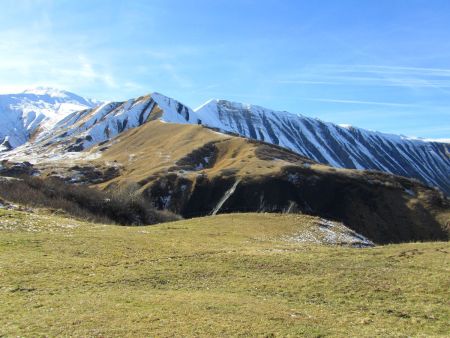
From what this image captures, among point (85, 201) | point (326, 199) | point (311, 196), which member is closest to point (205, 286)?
point (85, 201)

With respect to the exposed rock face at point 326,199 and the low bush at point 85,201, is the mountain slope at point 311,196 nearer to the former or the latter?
the exposed rock face at point 326,199

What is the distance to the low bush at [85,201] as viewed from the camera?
248 ft

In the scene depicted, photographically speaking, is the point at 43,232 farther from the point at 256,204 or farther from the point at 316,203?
the point at 316,203

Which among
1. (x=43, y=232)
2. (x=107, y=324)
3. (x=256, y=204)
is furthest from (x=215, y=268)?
(x=256, y=204)

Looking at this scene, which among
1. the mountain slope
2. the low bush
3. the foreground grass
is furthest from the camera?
the mountain slope

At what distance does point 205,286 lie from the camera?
1084 inches

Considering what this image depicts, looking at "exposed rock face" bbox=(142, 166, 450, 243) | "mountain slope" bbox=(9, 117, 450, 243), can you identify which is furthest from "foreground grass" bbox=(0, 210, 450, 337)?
"exposed rock face" bbox=(142, 166, 450, 243)

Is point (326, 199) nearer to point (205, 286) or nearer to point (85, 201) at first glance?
point (85, 201)

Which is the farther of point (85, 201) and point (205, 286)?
point (85, 201)

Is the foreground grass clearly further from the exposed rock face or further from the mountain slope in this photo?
the exposed rock face

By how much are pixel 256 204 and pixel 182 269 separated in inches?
5334

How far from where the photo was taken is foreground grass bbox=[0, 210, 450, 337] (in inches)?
782

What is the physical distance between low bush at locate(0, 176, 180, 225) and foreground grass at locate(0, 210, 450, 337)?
33.1 m

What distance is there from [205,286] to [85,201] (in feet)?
204
